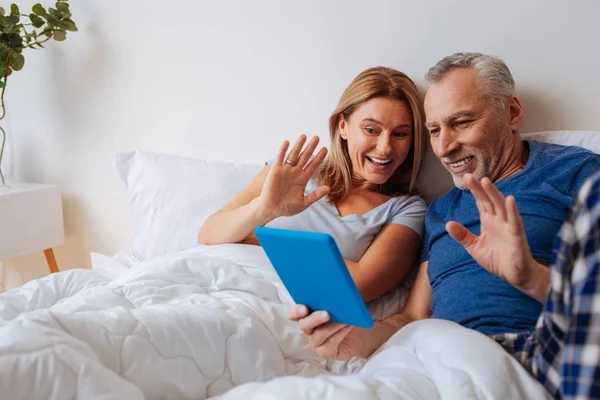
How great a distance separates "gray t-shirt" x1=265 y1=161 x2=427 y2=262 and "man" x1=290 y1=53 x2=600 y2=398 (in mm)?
79

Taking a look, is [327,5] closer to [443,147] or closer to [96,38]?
[443,147]

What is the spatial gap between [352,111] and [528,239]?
60cm

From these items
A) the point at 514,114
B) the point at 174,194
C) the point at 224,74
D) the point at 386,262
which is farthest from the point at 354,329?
the point at 224,74

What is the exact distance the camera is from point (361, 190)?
5.44ft

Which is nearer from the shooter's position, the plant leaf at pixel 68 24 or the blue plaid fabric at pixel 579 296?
the blue plaid fabric at pixel 579 296

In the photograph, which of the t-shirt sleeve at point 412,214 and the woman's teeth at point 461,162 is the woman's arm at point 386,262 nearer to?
the t-shirt sleeve at point 412,214

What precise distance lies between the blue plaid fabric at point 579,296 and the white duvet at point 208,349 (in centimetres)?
→ 20

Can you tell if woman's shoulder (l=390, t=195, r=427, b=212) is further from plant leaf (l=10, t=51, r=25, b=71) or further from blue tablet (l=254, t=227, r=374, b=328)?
plant leaf (l=10, t=51, r=25, b=71)

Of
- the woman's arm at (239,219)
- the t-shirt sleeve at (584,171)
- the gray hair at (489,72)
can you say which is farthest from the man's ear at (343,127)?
the t-shirt sleeve at (584,171)

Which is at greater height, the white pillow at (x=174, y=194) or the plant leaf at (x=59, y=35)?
the plant leaf at (x=59, y=35)

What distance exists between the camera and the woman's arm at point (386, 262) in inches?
56.9

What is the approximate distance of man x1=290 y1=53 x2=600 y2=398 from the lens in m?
0.98

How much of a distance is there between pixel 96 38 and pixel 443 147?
1542mm

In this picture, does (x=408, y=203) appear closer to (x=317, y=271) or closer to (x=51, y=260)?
(x=317, y=271)
